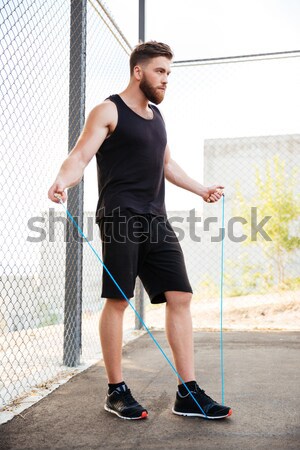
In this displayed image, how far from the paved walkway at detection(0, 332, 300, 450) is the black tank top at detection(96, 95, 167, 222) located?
0.82 m

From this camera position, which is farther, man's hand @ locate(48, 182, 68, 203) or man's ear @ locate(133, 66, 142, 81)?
man's ear @ locate(133, 66, 142, 81)

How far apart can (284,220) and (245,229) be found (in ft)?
2.35

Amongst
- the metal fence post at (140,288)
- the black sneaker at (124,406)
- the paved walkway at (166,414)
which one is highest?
the metal fence post at (140,288)

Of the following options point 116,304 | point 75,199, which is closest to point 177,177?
point 116,304

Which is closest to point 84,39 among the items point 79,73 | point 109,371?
point 79,73

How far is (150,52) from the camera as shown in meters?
2.16

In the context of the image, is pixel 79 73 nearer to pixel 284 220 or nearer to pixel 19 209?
pixel 19 209

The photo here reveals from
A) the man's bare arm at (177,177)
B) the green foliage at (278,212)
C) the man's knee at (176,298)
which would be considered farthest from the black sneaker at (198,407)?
the green foliage at (278,212)

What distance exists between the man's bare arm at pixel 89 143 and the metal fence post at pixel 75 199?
3.16ft

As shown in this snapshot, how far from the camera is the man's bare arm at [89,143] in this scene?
6.49ft

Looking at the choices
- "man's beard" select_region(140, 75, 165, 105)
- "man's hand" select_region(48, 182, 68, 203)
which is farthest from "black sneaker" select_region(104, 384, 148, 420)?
"man's beard" select_region(140, 75, 165, 105)

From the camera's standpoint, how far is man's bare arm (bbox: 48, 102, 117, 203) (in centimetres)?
198

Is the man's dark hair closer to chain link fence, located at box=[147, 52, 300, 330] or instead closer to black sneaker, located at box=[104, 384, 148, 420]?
black sneaker, located at box=[104, 384, 148, 420]

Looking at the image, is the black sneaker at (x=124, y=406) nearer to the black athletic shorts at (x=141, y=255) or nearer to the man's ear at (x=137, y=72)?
the black athletic shorts at (x=141, y=255)
